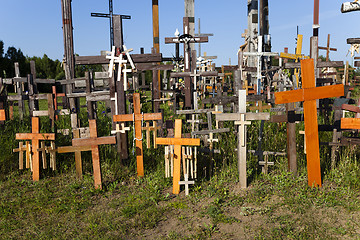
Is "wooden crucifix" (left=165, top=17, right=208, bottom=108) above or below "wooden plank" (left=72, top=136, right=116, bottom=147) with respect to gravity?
above

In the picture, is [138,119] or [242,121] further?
[138,119]

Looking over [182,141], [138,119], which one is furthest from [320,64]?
[138,119]

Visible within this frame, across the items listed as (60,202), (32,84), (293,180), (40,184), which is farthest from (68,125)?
(293,180)

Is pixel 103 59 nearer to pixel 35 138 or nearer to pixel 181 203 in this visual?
pixel 35 138

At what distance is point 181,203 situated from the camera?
5281 mm

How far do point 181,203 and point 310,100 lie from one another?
2.78 meters

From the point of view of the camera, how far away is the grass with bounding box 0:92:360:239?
451cm

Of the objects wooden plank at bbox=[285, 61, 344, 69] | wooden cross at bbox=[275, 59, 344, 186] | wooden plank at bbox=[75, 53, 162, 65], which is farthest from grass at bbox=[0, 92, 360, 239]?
wooden plank at bbox=[285, 61, 344, 69]

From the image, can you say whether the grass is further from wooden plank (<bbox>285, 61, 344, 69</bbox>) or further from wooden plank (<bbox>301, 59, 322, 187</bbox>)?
wooden plank (<bbox>285, 61, 344, 69</bbox>)

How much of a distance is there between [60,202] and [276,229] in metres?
3.63

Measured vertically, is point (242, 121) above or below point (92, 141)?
above

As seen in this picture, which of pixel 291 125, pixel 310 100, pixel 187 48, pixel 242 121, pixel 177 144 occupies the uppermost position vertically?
pixel 187 48

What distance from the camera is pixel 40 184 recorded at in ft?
20.7

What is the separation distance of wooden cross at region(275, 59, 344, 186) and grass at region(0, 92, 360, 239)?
35 cm
